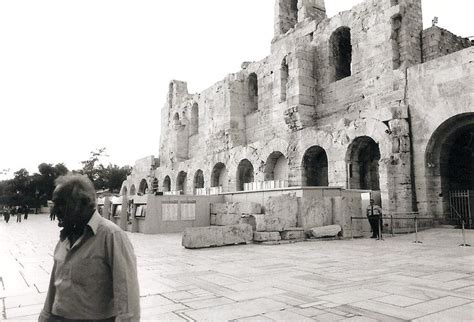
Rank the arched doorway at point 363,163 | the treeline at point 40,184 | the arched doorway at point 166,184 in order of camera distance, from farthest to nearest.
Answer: the treeline at point 40,184 → the arched doorway at point 166,184 → the arched doorway at point 363,163

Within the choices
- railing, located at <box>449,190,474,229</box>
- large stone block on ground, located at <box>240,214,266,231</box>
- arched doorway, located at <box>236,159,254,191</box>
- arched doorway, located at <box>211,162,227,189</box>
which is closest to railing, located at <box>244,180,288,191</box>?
arched doorway, located at <box>236,159,254,191</box>

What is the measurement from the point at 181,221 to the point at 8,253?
6.27 m

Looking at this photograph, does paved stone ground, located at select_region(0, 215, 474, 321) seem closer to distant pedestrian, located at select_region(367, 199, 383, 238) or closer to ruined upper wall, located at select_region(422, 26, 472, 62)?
distant pedestrian, located at select_region(367, 199, 383, 238)

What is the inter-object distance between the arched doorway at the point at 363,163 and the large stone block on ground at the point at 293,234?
481cm

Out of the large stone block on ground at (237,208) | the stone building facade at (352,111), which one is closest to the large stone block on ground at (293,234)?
the large stone block on ground at (237,208)

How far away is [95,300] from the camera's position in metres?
1.85

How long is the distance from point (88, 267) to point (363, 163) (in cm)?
1450

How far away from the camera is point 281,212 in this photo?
10.5 metres

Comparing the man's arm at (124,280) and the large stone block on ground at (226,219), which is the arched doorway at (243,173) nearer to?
the large stone block on ground at (226,219)

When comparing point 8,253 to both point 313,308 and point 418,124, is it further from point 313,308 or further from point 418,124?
point 418,124

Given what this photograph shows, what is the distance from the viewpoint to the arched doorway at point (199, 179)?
25.2 meters

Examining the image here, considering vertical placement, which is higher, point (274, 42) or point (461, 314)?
point (274, 42)

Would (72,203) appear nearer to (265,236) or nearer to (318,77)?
(265,236)

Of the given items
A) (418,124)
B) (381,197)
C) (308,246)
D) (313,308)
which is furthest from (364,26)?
(313,308)
